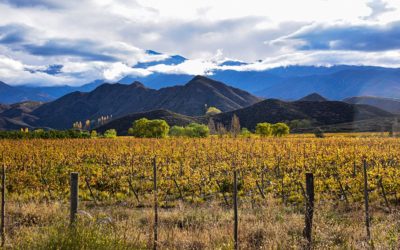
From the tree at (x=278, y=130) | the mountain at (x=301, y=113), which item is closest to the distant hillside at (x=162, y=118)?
the mountain at (x=301, y=113)

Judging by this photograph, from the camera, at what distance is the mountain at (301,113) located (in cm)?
16425

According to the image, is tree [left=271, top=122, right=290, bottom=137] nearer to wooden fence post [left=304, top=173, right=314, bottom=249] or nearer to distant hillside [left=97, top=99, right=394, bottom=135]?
distant hillside [left=97, top=99, right=394, bottom=135]

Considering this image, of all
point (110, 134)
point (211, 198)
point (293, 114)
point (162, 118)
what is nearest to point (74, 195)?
point (211, 198)

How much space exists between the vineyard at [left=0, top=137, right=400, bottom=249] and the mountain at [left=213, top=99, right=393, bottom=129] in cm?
13424

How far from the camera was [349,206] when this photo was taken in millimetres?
14328

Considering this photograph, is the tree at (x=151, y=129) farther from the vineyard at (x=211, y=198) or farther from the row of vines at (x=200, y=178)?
the row of vines at (x=200, y=178)

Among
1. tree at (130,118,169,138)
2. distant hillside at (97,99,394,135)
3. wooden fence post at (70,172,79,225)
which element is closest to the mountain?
distant hillside at (97,99,394,135)

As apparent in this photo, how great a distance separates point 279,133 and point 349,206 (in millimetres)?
75180

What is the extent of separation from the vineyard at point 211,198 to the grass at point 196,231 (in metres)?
0.04

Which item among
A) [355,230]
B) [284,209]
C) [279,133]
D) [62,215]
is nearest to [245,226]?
[355,230]

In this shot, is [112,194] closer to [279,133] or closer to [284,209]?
[284,209]

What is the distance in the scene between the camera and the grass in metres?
7.54

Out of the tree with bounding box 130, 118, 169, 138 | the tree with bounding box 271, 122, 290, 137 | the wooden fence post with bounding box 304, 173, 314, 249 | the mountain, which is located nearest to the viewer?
the wooden fence post with bounding box 304, 173, 314, 249

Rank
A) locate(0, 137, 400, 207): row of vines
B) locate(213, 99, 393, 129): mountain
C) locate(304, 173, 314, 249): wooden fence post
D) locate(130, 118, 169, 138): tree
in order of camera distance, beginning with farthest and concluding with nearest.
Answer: locate(213, 99, 393, 129): mountain, locate(130, 118, 169, 138): tree, locate(0, 137, 400, 207): row of vines, locate(304, 173, 314, 249): wooden fence post
